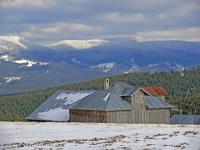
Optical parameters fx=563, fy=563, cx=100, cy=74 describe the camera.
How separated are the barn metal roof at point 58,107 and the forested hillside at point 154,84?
41.2 meters

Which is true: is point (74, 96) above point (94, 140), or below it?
above

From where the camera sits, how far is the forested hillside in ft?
360

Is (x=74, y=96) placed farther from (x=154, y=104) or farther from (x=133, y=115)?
(x=154, y=104)

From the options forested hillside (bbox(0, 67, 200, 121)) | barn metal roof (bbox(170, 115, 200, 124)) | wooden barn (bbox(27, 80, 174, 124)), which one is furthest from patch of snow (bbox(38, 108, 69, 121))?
forested hillside (bbox(0, 67, 200, 121))

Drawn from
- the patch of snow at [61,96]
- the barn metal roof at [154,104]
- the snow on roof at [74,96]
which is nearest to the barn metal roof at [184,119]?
the barn metal roof at [154,104]

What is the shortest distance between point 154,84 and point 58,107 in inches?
4678

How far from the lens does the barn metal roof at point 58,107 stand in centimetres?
5622

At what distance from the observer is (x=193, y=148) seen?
1866cm

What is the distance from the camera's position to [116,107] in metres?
52.1

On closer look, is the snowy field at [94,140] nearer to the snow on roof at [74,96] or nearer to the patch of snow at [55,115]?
the patch of snow at [55,115]

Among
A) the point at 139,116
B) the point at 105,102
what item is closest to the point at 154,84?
the point at 139,116

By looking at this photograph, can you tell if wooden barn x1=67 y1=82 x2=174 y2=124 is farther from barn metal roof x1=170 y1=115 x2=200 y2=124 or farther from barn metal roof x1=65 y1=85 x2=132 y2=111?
barn metal roof x1=170 y1=115 x2=200 y2=124

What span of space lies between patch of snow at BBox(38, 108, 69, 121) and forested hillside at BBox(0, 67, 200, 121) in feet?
144

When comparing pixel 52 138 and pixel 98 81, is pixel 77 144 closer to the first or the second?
pixel 52 138
